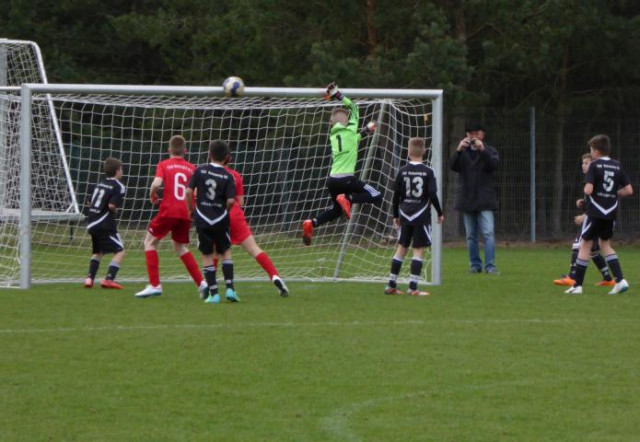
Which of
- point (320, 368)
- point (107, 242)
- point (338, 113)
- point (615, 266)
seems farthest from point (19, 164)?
point (320, 368)

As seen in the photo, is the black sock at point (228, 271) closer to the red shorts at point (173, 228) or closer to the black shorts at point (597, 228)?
the red shorts at point (173, 228)

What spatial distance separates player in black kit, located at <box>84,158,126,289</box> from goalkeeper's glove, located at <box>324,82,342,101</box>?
2.65 metres

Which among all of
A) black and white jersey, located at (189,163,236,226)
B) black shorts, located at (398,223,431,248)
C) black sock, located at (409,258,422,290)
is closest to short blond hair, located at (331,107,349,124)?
black shorts, located at (398,223,431,248)

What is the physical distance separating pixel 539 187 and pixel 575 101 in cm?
263

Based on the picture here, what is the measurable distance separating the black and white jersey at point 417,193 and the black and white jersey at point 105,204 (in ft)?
11.1

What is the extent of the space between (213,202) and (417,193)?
2359 millimetres

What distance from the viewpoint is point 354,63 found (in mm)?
23656

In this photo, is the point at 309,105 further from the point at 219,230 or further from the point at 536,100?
the point at 536,100

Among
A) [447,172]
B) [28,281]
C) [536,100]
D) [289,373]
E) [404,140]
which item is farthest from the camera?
[536,100]

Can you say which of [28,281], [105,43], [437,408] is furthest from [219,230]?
[105,43]

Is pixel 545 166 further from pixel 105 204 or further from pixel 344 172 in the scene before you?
pixel 105 204

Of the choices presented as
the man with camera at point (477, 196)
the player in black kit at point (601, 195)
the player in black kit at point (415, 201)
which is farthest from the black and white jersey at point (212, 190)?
the man with camera at point (477, 196)

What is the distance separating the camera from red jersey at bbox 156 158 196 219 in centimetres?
1249

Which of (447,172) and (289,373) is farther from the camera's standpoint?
(447,172)
